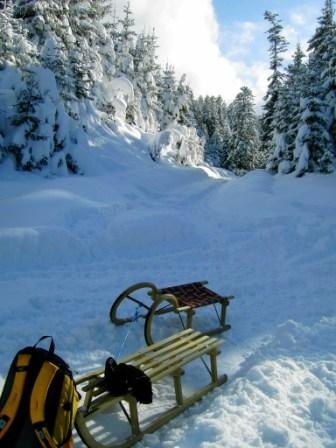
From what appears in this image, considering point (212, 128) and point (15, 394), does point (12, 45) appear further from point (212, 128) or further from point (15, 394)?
point (212, 128)

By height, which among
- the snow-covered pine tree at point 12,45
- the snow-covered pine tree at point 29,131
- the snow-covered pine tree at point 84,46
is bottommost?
the snow-covered pine tree at point 29,131

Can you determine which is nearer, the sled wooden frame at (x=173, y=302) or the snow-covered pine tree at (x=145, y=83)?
the sled wooden frame at (x=173, y=302)

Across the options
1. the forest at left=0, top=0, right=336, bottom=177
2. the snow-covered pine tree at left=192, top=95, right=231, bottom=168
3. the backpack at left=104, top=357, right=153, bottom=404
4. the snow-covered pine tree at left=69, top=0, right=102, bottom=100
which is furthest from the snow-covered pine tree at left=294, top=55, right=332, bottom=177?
the snow-covered pine tree at left=192, top=95, right=231, bottom=168

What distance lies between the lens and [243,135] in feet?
155

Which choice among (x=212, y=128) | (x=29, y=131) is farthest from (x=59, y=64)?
(x=212, y=128)

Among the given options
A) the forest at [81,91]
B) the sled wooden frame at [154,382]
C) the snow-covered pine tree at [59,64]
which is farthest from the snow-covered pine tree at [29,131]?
the sled wooden frame at [154,382]

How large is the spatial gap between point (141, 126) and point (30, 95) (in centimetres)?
2522

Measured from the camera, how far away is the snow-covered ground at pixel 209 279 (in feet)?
15.0

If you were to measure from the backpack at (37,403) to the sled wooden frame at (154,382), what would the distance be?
262 millimetres

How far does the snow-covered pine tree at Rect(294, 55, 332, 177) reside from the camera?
2155cm

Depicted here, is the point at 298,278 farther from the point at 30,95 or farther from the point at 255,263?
the point at 30,95

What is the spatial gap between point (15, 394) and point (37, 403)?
21 centimetres

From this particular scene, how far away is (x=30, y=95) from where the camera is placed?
18.4m

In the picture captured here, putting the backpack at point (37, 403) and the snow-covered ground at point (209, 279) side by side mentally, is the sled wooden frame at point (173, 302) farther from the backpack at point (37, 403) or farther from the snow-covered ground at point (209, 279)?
the backpack at point (37, 403)
